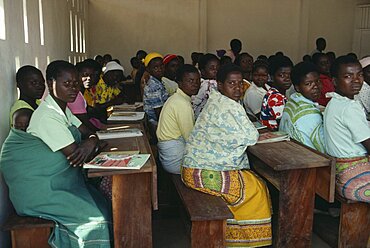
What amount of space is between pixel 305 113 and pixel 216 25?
873 centimetres

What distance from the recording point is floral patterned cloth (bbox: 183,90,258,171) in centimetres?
301

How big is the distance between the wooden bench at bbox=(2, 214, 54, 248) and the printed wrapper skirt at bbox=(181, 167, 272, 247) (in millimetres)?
1046

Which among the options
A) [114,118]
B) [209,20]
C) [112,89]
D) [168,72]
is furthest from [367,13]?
[114,118]

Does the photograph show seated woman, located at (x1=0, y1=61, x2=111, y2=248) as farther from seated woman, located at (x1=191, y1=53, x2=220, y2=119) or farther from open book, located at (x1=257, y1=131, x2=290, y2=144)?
seated woman, located at (x1=191, y1=53, x2=220, y2=119)

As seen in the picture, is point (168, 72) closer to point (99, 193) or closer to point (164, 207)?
point (164, 207)

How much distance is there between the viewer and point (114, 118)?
4332 millimetres

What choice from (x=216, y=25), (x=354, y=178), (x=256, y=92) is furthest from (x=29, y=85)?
(x=216, y=25)

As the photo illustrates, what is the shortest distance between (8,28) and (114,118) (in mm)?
1386

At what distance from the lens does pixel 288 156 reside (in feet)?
9.39

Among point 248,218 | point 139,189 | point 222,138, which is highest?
point 222,138

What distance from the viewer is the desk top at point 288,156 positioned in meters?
2.71

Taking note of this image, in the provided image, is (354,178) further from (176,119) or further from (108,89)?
(108,89)

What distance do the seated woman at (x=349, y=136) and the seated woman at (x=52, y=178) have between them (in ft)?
5.55

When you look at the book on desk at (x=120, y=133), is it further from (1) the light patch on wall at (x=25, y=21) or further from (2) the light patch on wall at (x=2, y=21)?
(1) the light patch on wall at (x=25, y=21)
